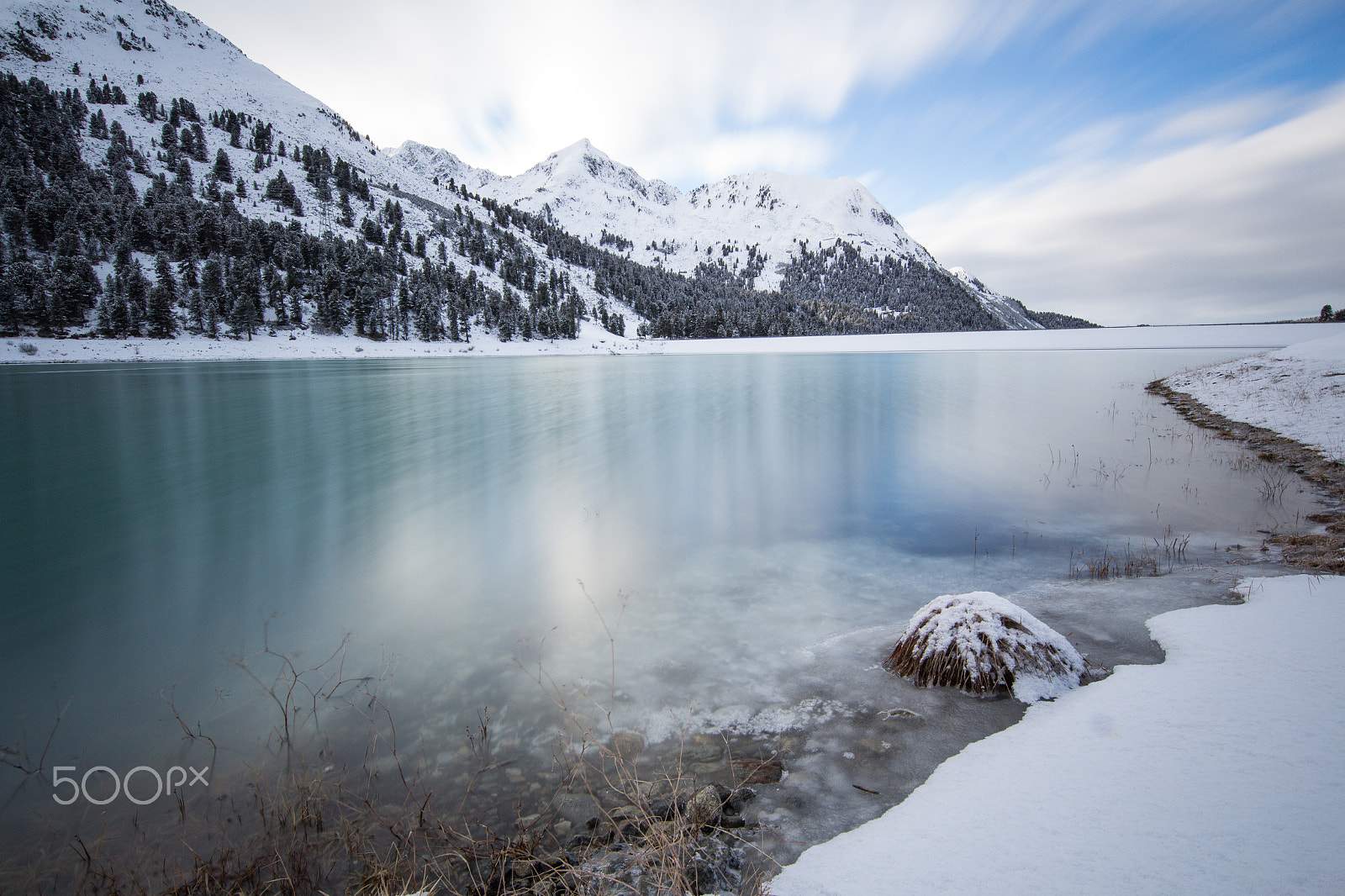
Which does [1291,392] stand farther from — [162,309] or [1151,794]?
[162,309]

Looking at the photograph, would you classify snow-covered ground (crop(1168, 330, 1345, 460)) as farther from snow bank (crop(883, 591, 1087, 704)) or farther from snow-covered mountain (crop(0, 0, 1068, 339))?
snow-covered mountain (crop(0, 0, 1068, 339))

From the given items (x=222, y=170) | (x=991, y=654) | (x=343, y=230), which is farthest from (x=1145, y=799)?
(x=222, y=170)

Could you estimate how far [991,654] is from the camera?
3.49 meters

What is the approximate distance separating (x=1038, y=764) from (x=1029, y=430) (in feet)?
46.9

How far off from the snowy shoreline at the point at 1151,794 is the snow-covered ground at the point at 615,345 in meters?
67.0

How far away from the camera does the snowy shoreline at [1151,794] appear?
1.79 metres

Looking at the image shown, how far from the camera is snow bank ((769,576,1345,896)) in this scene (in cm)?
178

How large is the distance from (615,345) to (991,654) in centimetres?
9299

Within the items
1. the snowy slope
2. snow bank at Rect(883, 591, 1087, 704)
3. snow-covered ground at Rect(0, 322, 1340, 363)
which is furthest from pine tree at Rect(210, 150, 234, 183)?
snow bank at Rect(883, 591, 1087, 704)

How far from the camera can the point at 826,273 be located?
558ft

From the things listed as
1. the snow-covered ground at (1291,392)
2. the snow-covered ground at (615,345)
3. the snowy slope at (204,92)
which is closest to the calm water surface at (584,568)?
the snow-covered ground at (1291,392)

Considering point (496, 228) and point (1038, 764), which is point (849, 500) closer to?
point (1038, 764)

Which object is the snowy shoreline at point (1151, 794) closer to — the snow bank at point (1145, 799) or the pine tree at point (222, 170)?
the snow bank at point (1145, 799)

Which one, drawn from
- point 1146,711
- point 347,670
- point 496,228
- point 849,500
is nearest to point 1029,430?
point 849,500
